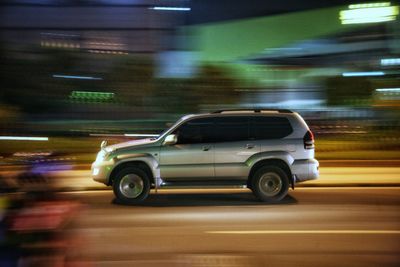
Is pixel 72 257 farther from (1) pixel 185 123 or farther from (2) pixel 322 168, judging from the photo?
(2) pixel 322 168

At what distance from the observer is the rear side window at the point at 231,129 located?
10898 mm

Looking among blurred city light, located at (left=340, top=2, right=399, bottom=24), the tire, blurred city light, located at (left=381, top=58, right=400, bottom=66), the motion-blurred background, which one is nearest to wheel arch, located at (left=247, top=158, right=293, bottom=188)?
the tire

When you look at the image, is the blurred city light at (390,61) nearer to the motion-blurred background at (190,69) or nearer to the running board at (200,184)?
the motion-blurred background at (190,69)

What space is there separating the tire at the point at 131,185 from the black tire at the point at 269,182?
6.43 feet

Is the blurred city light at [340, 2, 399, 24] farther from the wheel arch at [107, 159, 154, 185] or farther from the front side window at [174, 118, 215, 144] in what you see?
the wheel arch at [107, 159, 154, 185]

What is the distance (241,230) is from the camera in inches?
329

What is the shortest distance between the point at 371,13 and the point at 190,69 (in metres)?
11.1

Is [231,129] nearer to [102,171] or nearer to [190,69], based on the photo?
[102,171]

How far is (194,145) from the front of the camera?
35.5 ft

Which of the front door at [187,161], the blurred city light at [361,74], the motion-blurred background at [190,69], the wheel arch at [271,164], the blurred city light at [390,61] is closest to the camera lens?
the front door at [187,161]

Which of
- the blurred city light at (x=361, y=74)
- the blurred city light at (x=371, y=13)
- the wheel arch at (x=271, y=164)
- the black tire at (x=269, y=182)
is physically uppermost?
the blurred city light at (x=371, y=13)

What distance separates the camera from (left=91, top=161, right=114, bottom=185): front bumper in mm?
10820

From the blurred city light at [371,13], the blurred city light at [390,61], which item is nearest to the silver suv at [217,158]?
the blurred city light at [390,61]

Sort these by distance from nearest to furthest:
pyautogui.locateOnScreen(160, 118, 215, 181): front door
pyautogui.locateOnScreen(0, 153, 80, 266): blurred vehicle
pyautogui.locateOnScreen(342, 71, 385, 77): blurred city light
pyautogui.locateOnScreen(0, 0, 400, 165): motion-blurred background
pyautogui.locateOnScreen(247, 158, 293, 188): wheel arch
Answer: pyautogui.locateOnScreen(0, 153, 80, 266): blurred vehicle < pyautogui.locateOnScreen(160, 118, 215, 181): front door < pyautogui.locateOnScreen(247, 158, 293, 188): wheel arch < pyautogui.locateOnScreen(0, 0, 400, 165): motion-blurred background < pyautogui.locateOnScreen(342, 71, 385, 77): blurred city light
